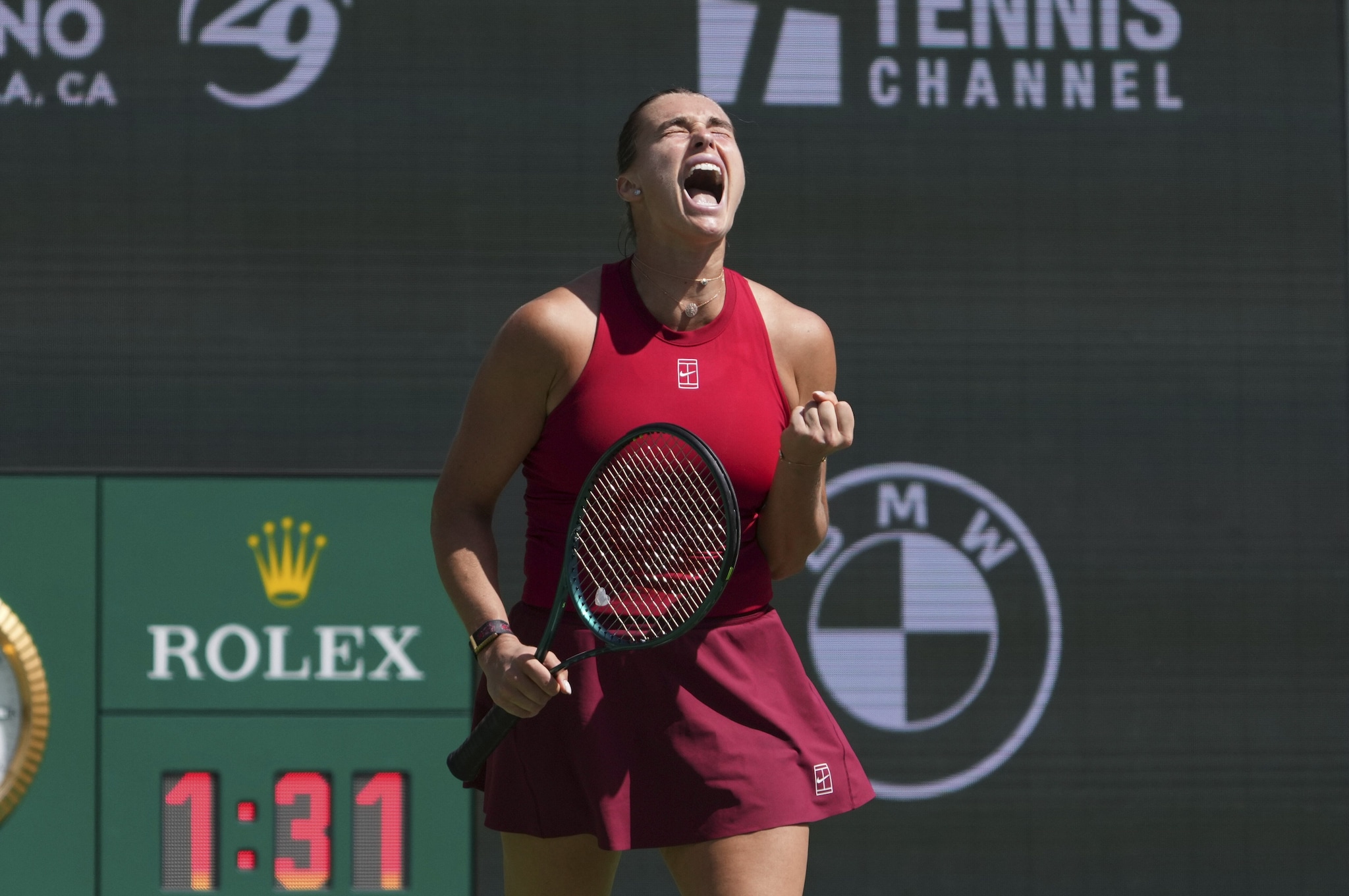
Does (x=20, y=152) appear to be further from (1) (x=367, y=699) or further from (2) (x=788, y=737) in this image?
(2) (x=788, y=737)

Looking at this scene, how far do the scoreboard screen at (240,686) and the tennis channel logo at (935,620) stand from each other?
0.85 meters

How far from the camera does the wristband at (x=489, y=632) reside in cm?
181

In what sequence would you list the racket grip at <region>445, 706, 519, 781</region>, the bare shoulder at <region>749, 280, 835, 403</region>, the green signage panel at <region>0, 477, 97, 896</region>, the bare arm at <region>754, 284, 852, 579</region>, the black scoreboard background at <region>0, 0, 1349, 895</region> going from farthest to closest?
the black scoreboard background at <region>0, 0, 1349, 895</region> < the green signage panel at <region>0, 477, 97, 896</region> < the bare shoulder at <region>749, 280, 835, 403</region> < the racket grip at <region>445, 706, 519, 781</region> < the bare arm at <region>754, 284, 852, 579</region>

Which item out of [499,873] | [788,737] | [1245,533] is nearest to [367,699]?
[499,873]

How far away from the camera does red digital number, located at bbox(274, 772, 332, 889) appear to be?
323cm

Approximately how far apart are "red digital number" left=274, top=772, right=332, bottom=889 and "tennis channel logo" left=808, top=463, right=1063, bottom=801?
1077 millimetres

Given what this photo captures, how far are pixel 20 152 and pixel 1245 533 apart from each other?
108 inches

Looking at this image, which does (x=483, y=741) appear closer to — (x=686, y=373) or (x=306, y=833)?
(x=686, y=373)

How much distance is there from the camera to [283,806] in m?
3.23

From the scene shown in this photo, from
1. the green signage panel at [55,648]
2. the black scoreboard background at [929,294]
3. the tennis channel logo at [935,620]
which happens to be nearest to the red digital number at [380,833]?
the green signage panel at [55,648]

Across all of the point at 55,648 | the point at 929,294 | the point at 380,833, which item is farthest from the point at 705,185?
the point at 55,648

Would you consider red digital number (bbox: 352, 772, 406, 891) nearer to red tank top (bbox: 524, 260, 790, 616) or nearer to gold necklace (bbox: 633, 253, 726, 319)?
red tank top (bbox: 524, 260, 790, 616)

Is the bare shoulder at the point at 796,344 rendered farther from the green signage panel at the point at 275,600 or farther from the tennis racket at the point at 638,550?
the green signage panel at the point at 275,600

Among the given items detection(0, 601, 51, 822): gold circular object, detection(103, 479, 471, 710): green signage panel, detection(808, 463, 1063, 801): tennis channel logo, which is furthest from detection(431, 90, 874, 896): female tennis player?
detection(0, 601, 51, 822): gold circular object
